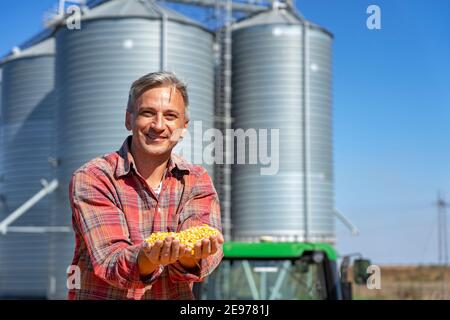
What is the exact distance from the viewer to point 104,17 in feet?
35.4

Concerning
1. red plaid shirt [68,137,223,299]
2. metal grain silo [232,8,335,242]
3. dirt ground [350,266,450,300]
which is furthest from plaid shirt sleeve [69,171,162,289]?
metal grain silo [232,8,335,242]

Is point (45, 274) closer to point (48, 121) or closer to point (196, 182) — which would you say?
point (48, 121)

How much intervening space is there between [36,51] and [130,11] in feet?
10.4

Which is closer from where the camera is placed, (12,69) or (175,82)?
(175,82)

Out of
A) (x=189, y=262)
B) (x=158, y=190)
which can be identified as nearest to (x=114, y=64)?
(x=158, y=190)

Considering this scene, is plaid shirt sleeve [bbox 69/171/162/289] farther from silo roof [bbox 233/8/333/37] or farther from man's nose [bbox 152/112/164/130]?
silo roof [bbox 233/8/333/37]

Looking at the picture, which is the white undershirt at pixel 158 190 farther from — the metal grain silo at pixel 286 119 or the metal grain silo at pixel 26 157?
the metal grain silo at pixel 26 157

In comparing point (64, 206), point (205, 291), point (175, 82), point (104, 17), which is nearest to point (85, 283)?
point (175, 82)

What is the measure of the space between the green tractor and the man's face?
262cm

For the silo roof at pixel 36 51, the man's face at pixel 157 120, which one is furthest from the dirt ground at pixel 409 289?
the silo roof at pixel 36 51

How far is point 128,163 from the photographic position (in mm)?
1436

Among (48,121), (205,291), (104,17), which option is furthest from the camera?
(48,121)
